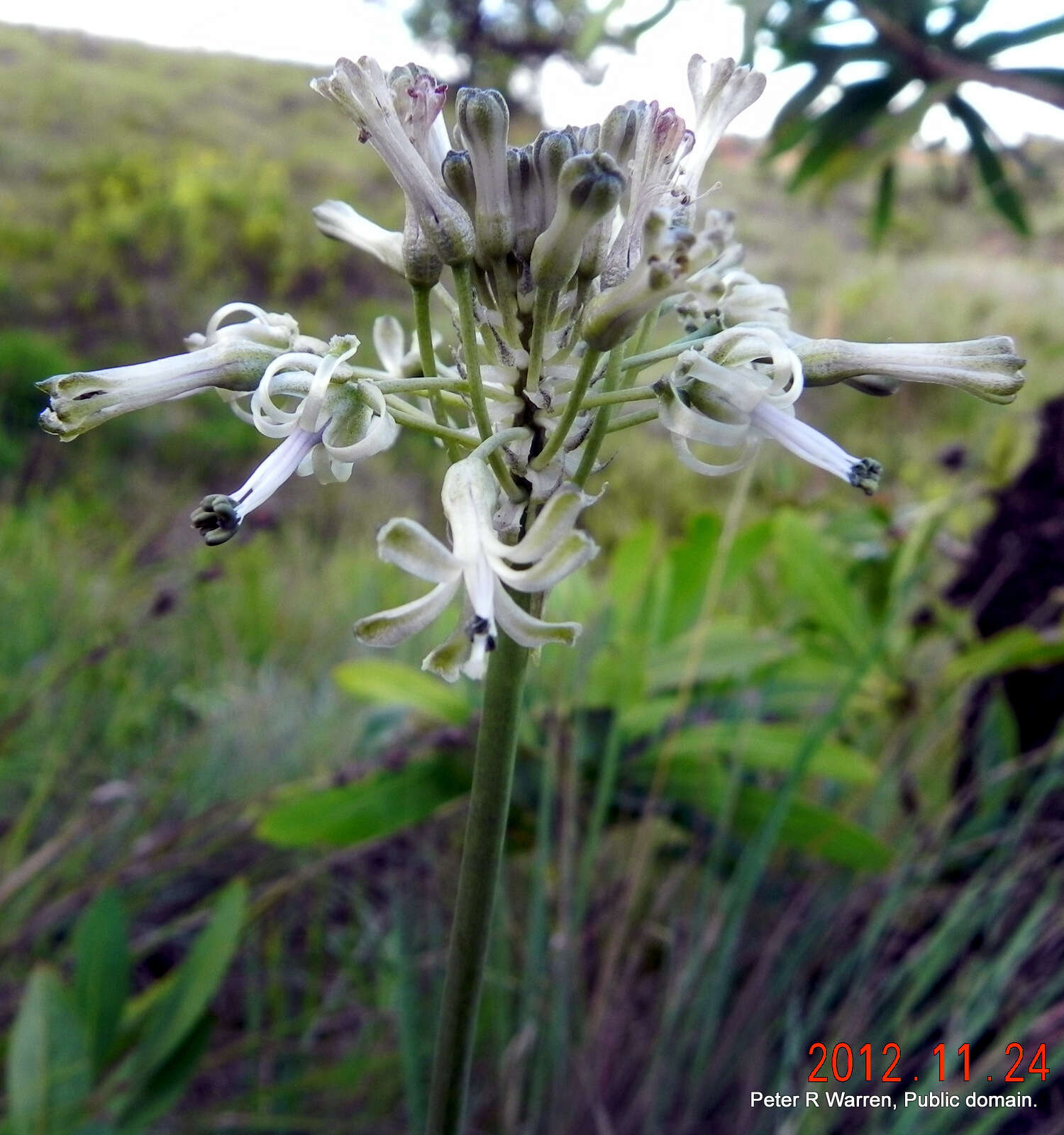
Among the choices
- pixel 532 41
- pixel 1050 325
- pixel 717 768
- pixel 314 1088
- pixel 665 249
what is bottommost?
pixel 314 1088

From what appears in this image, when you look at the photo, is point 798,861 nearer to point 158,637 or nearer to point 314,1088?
point 314,1088

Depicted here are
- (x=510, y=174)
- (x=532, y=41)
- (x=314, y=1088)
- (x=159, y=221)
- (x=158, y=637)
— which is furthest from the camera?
(x=532, y=41)

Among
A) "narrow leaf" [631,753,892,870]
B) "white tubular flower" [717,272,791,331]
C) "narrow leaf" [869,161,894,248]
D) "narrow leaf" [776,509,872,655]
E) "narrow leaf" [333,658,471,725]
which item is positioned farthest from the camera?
"narrow leaf" [869,161,894,248]

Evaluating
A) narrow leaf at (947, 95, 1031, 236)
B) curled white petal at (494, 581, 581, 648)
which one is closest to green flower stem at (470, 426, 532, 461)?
curled white petal at (494, 581, 581, 648)

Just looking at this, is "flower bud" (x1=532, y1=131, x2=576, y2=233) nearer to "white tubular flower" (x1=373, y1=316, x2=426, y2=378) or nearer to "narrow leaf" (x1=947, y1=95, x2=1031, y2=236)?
"white tubular flower" (x1=373, y1=316, x2=426, y2=378)

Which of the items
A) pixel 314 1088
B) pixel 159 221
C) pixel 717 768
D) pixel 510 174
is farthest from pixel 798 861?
pixel 159 221

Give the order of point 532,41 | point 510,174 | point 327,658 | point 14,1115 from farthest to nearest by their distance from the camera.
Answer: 1. point 532,41
2. point 327,658
3. point 14,1115
4. point 510,174
